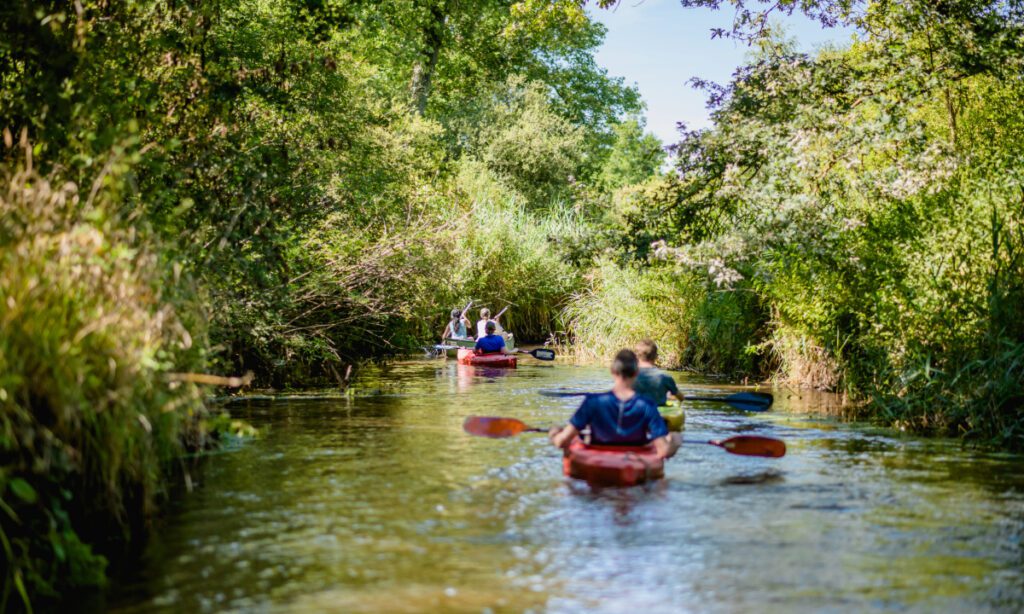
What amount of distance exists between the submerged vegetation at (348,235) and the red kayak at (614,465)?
10.2 feet

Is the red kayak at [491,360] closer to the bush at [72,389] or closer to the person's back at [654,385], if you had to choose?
the person's back at [654,385]

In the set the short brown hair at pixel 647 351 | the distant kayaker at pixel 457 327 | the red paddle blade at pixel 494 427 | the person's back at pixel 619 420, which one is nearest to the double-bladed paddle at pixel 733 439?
the red paddle blade at pixel 494 427

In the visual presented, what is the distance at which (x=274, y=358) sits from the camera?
16.0 metres

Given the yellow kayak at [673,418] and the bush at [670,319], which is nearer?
the yellow kayak at [673,418]

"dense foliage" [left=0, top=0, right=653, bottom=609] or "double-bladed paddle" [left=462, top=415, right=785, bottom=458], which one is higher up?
"dense foliage" [left=0, top=0, right=653, bottom=609]

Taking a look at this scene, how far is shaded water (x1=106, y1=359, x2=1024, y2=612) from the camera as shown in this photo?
5730 millimetres

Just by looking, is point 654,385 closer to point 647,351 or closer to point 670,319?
point 647,351

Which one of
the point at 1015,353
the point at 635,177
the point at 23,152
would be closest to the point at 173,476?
the point at 23,152

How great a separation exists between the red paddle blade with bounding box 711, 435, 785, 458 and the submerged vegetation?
106 inches

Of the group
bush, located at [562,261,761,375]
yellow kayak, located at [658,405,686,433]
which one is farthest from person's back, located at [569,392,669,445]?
bush, located at [562,261,761,375]

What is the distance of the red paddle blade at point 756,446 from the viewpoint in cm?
942

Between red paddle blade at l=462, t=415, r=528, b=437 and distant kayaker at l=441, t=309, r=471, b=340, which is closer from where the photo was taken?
red paddle blade at l=462, t=415, r=528, b=437

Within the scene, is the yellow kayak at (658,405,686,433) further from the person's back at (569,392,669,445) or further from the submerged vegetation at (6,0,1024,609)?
the submerged vegetation at (6,0,1024,609)

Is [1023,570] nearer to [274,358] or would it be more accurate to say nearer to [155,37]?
[155,37]
